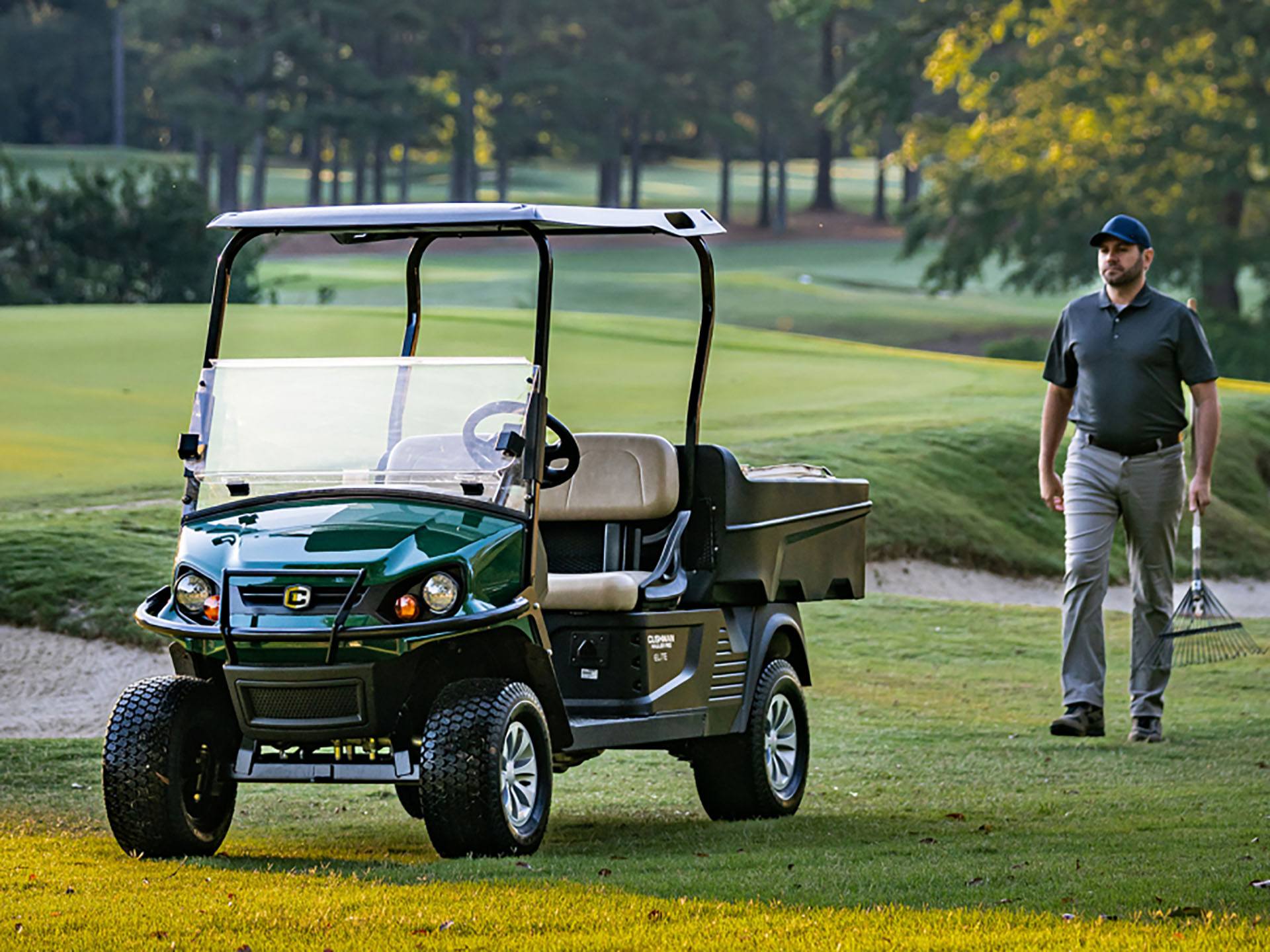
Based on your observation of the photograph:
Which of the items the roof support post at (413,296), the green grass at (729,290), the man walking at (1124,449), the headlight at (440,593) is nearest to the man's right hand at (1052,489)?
the man walking at (1124,449)

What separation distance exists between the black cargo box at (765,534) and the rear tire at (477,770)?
1.35 m

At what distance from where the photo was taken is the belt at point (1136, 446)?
905 centimetres

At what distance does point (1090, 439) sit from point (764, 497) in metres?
2.44

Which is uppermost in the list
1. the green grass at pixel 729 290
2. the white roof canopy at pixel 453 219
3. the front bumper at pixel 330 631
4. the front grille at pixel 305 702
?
the white roof canopy at pixel 453 219

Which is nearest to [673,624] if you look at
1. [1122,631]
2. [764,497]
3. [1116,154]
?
[764,497]

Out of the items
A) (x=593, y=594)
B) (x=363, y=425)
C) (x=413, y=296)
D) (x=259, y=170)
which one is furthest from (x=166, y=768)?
(x=259, y=170)

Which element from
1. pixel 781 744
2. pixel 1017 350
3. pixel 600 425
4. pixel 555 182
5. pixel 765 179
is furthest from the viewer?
pixel 555 182

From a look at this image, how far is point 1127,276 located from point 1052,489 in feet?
3.31

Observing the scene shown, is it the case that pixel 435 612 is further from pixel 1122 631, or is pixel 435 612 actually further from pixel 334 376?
pixel 1122 631

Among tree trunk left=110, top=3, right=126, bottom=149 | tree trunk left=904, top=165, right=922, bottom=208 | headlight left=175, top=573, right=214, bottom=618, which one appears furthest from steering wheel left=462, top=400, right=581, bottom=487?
tree trunk left=904, top=165, right=922, bottom=208

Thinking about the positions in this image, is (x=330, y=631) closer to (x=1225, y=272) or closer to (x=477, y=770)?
(x=477, y=770)

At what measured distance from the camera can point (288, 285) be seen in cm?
4656

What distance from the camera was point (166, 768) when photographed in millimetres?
5812

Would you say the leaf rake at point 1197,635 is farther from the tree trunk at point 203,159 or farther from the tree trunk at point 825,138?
the tree trunk at point 203,159
